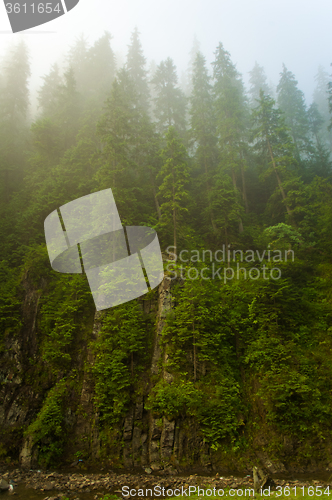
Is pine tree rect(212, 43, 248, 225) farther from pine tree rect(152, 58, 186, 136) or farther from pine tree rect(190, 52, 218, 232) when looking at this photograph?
pine tree rect(152, 58, 186, 136)

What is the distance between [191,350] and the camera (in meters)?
12.3

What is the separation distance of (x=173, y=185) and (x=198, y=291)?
30.2 feet

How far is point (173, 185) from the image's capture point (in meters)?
18.4

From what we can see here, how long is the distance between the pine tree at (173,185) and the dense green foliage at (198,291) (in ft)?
0.36

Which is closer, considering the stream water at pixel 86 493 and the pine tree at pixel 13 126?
the stream water at pixel 86 493

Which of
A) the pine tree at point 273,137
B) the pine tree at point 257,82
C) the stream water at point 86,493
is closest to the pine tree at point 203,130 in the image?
the pine tree at point 273,137

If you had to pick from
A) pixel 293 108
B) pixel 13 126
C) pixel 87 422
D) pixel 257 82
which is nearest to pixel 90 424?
pixel 87 422

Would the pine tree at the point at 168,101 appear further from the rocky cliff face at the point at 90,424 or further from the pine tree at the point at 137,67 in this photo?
the rocky cliff face at the point at 90,424

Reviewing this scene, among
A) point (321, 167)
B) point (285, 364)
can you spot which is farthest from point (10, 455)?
point (321, 167)

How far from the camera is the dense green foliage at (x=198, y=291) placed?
10.8 m

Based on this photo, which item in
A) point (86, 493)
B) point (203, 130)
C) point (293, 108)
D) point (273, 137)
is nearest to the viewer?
point (86, 493)

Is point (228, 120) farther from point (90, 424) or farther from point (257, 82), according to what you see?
point (90, 424)

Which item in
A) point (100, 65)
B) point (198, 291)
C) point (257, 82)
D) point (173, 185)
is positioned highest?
point (100, 65)

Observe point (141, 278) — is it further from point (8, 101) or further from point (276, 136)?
point (8, 101)
